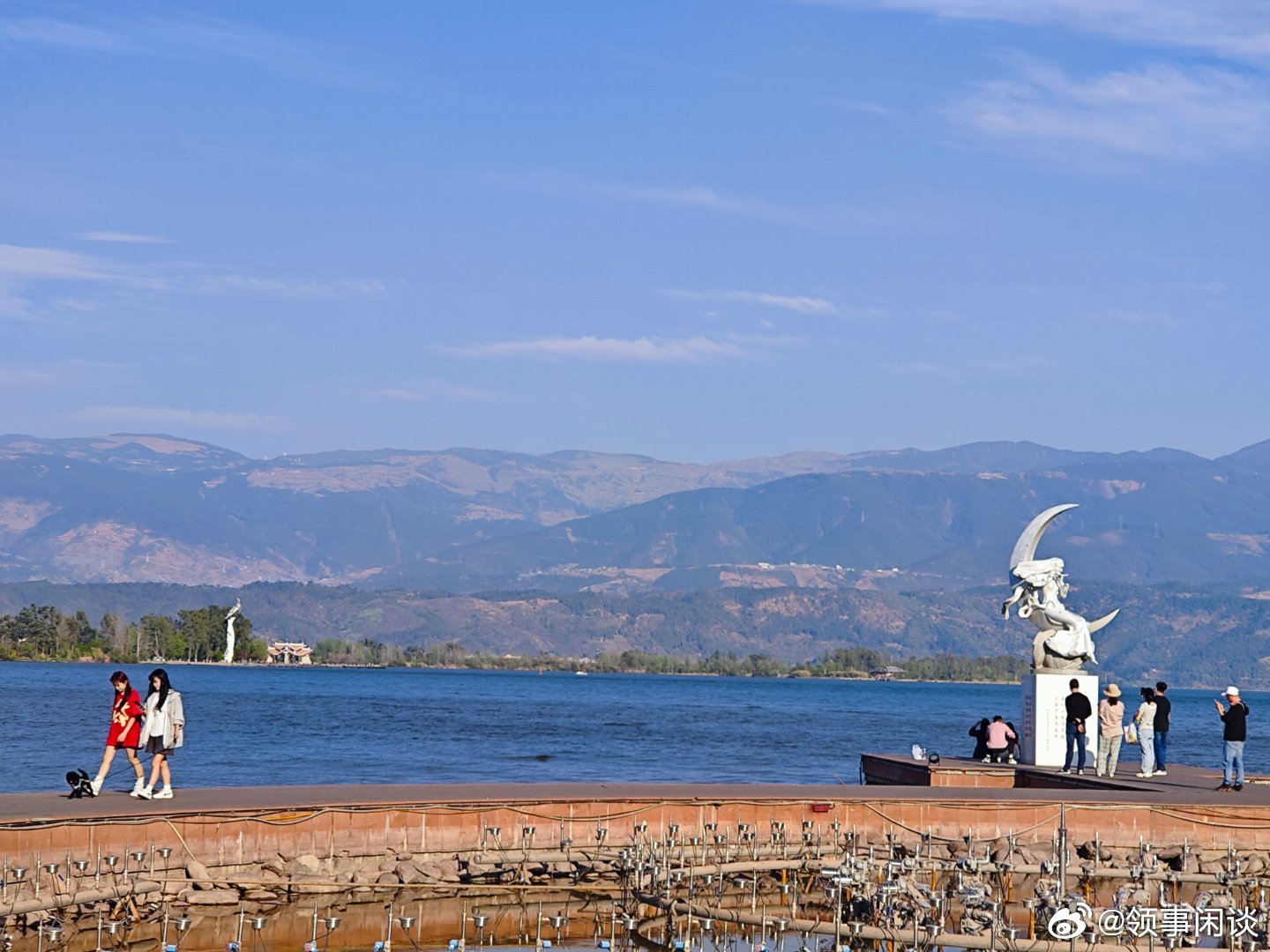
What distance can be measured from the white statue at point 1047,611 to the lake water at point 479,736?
116 inches

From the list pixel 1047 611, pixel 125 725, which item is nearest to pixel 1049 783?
pixel 1047 611

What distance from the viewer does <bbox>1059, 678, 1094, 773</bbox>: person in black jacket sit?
95.8 feet

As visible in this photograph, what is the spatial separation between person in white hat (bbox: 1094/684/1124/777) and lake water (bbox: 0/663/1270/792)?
14.0 ft

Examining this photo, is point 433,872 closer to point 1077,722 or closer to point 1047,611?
point 1077,722

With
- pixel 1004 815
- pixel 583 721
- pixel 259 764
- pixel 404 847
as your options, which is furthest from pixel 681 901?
pixel 583 721

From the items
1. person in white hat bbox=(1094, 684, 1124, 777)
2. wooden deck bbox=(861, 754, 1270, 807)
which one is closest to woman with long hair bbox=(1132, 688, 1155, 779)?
wooden deck bbox=(861, 754, 1270, 807)

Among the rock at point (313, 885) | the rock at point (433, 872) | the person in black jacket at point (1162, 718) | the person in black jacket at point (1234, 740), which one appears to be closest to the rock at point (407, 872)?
the rock at point (433, 872)

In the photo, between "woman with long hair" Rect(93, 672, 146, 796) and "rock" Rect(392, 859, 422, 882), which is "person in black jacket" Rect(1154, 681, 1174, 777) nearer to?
"rock" Rect(392, 859, 422, 882)

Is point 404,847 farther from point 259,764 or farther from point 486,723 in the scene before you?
point 486,723

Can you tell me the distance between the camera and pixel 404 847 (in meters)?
21.7

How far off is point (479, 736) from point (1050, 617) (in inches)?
1650

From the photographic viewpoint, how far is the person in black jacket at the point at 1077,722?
29.2 meters

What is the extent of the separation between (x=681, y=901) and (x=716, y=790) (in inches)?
218

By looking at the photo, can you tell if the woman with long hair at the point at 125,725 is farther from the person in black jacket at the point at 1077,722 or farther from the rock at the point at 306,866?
the person in black jacket at the point at 1077,722
